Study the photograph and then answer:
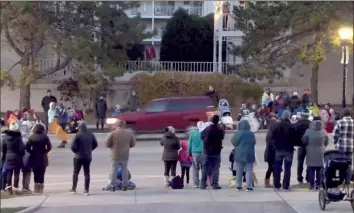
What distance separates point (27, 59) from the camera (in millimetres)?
37500

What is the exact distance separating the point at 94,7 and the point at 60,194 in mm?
20782

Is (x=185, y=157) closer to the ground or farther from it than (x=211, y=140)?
closer to the ground

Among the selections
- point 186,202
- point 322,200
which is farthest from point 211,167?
point 322,200

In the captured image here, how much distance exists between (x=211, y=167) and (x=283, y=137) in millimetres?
1749

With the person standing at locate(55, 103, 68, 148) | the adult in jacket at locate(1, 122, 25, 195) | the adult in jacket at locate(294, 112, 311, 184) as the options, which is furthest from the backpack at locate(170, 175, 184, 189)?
the person standing at locate(55, 103, 68, 148)

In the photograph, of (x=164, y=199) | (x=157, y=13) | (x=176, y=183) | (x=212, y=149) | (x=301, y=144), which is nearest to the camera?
(x=164, y=199)

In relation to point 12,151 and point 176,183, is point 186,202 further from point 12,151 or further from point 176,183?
point 12,151

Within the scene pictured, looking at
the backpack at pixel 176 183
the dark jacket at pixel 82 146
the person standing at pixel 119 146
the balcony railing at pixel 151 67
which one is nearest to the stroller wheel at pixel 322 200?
the backpack at pixel 176 183

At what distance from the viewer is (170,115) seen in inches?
1196

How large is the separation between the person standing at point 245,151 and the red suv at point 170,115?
12758 mm

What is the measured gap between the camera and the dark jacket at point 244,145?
17.1m

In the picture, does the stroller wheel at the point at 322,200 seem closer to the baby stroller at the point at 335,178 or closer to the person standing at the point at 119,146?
the baby stroller at the point at 335,178

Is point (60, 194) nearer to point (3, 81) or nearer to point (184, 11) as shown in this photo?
point (3, 81)

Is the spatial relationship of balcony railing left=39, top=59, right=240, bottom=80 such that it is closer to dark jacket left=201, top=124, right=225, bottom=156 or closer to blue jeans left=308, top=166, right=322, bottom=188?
dark jacket left=201, top=124, right=225, bottom=156
